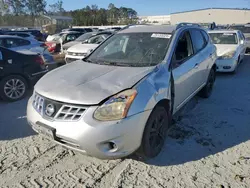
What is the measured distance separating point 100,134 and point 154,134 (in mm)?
854

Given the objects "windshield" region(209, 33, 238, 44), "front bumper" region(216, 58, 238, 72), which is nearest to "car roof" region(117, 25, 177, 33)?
"front bumper" region(216, 58, 238, 72)

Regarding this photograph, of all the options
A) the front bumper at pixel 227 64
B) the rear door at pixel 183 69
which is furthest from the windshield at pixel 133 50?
the front bumper at pixel 227 64

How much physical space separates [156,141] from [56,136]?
129 centimetres

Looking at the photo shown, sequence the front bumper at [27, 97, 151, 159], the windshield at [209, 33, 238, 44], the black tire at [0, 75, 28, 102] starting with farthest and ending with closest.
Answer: the windshield at [209, 33, 238, 44] → the black tire at [0, 75, 28, 102] → the front bumper at [27, 97, 151, 159]

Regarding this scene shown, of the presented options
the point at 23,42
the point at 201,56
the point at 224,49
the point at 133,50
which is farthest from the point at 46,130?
the point at 23,42

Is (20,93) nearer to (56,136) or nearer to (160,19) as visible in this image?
(56,136)

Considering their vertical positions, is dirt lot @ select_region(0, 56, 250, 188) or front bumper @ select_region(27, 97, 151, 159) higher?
front bumper @ select_region(27, 97, 151, 159)

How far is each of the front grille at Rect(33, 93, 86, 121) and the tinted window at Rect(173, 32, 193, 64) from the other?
1.66m

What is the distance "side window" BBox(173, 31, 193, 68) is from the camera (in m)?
3.65

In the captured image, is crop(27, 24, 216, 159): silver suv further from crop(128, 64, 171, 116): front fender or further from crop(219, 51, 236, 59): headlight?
crop(219, 51, 236, 59): headlight

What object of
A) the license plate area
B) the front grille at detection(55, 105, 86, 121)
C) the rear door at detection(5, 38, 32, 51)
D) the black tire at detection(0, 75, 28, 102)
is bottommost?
the black tire at detection(0, 75, 28, 102)

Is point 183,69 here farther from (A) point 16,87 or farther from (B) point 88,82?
(A) point 16,87

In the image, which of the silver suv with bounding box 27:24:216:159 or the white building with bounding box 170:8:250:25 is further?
the white building with bounding box 170:8:250:25

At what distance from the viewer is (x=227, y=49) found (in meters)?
8.41
